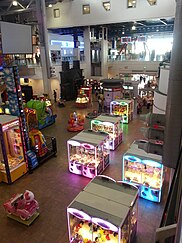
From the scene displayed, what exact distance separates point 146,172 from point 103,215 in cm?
297

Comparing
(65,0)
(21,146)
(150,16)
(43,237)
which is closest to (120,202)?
(43,237)

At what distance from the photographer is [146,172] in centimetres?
698

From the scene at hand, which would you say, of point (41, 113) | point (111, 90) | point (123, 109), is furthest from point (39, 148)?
point (111, 90)

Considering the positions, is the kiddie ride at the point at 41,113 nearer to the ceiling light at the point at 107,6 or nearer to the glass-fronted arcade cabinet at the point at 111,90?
the glass-fronted arcade cabinet at the point at 111,90

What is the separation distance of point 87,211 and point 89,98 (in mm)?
16686

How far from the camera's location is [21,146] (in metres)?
8.46

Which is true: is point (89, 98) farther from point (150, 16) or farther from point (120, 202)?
point (120, 202)

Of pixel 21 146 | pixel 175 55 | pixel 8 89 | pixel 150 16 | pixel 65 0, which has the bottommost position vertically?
pixel 21 146

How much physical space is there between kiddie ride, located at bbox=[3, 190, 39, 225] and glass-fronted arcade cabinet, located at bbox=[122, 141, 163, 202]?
3292 millimetres

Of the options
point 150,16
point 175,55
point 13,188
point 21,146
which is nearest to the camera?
point 175,55

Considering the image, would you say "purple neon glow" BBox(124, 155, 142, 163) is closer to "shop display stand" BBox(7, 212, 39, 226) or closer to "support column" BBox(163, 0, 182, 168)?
"shop display stand" BBox(7, 212, 39, 226)

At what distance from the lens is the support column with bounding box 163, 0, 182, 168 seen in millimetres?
2805

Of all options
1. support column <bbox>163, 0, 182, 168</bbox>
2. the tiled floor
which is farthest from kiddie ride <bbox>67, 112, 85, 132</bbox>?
support column <bbox>163, 0, 182, 168</bbox>

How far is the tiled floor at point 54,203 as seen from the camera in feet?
18.8
